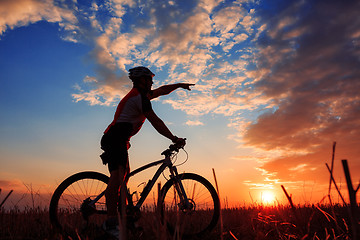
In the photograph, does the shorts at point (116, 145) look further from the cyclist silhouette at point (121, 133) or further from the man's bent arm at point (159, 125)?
the man's bent arm at point (159, 125)

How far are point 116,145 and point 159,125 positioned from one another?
2.75 feet

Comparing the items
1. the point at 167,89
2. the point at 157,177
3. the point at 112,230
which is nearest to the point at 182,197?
the point at 157,177

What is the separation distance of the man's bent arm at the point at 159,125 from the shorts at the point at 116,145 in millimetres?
379

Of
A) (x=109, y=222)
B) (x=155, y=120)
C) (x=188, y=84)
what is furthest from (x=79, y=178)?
(x=188, y=84)

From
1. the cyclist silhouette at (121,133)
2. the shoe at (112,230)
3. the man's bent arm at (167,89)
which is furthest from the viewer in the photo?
the man's bent arm at (167,89)

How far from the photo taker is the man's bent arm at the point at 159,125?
4.82 meters

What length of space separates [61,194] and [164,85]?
10.6ft

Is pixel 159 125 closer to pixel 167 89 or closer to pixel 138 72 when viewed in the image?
pixel 138 72

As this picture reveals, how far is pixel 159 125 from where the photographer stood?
195 inches

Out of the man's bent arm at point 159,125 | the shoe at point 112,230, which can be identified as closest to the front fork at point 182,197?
the man's bent arm at point 159,125

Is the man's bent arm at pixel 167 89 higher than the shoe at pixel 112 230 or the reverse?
higher

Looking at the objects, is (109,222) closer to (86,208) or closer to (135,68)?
(86,208)

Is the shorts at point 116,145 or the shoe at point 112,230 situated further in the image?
the shorts at point 116,145

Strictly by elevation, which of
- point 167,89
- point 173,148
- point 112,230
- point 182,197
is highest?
point 167,89
